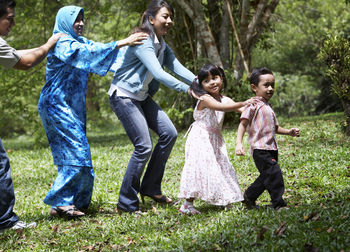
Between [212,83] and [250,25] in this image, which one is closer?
[212,83]

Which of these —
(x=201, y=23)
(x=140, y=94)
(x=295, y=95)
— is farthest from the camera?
(x=295, y=95)

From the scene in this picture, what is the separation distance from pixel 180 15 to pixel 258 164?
11.2m

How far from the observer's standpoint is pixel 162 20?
16.9 feet

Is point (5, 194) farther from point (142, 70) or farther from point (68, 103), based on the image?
point (142, 70)

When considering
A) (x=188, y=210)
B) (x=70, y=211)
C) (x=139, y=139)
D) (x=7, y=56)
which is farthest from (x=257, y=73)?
(x=70, y=211)

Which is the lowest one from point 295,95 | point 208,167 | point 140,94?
point 295,95

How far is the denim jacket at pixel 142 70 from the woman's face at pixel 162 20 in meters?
0.16

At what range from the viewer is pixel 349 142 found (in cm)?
855

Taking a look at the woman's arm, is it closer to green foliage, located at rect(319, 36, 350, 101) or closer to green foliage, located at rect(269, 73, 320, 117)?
A: green foliage, located at rect(319, 36, 350, 101)

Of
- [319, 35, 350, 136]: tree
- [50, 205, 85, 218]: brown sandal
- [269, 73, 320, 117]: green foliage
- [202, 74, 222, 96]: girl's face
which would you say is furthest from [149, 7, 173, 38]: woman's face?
[269, 73, 320, 117]: green foliage

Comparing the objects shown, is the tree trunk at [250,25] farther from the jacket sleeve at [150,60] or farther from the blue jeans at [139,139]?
the jacket sleeve at [150,60]

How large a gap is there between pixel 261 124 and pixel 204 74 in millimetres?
801

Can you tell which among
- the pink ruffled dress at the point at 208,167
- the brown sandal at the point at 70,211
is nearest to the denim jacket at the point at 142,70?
the pink ruffled dress at the point at 208,167

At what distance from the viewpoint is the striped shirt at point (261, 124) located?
4648 mm
